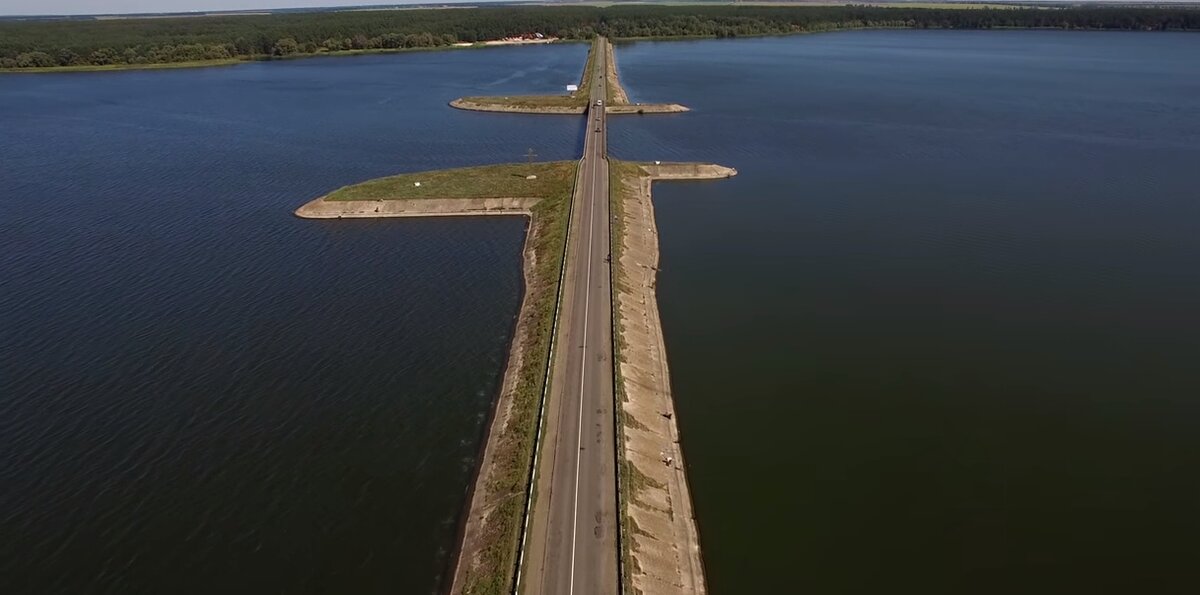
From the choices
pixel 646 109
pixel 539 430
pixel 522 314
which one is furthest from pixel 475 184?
pixel 646 109

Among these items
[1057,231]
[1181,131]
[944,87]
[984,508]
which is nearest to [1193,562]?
[984,508]

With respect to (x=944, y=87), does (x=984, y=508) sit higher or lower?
lower

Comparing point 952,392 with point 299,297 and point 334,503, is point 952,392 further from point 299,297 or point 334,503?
point 299,297

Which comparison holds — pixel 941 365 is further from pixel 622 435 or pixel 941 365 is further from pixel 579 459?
pixel 579 459

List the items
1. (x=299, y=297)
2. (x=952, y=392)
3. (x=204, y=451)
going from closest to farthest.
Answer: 1. (x=204, y=451)
2. (x=952, y=392)
3. (x=299, y=297)

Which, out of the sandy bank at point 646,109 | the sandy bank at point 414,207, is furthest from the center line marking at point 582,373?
the sandy bank at point 646,109

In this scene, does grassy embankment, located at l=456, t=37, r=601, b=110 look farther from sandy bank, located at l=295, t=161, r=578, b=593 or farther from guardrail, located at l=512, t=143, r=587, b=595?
guardrail, located at l=512, t=143, r=587, b=595
